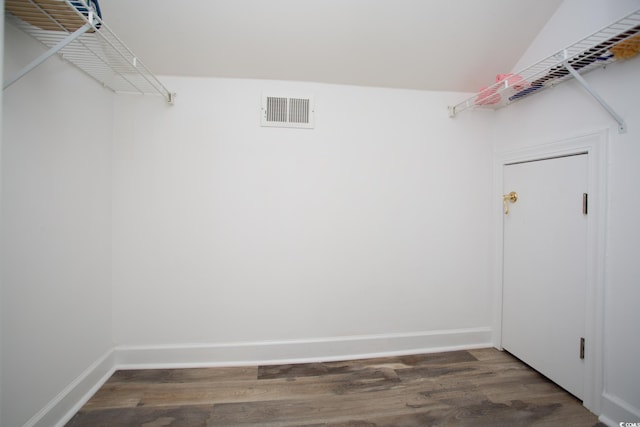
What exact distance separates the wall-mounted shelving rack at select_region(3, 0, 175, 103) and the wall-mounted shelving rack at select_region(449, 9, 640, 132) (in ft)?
7.18

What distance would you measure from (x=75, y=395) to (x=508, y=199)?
320cm

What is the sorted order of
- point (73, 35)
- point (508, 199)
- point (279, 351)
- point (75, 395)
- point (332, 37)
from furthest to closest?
point (508, 199), point (279, 351), point (332, 37), point (75, 395), point (73, 35)

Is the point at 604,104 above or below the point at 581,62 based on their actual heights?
below

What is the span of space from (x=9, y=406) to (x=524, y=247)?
3.10 meters

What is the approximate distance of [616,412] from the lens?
1.34m

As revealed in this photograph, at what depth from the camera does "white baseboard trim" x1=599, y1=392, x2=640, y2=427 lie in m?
1.28

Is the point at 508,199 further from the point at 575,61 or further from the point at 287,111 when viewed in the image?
the point at 287,111

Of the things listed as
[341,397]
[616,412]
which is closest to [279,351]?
[341,397]

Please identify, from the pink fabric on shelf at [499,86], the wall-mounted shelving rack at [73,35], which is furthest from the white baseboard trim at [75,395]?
the pink fabric on shelf at [499,86]

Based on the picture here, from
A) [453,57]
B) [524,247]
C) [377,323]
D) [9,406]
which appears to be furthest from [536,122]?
[9,406]

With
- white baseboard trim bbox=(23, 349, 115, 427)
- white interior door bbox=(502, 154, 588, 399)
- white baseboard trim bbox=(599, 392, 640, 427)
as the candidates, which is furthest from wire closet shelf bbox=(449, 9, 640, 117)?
white baseboard trim bbox=(23, 349, 115, 427)

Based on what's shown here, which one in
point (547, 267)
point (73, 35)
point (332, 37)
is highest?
point (332, 37)

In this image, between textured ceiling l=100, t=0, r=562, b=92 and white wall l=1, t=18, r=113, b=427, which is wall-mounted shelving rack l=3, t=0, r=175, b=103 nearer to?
white wall l=1, t=18, r=113, b=427

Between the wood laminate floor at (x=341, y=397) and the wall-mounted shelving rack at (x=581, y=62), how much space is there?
1.66 meters
